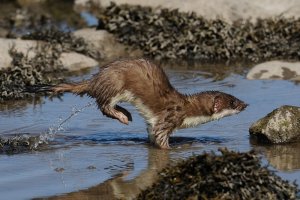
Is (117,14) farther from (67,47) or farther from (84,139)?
(84,139)

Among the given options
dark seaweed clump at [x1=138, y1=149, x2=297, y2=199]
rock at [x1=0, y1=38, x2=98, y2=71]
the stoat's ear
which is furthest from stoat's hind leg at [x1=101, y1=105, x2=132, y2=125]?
rock at [x1=0, y1=38, x2=98, y2=71]

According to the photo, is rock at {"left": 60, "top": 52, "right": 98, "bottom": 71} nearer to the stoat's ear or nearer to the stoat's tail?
the stoat's tail

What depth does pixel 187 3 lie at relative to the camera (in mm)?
15320

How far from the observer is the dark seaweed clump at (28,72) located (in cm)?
1164

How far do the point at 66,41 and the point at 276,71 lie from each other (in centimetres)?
356

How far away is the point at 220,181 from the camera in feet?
21.8

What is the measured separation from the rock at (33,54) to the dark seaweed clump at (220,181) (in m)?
6.63

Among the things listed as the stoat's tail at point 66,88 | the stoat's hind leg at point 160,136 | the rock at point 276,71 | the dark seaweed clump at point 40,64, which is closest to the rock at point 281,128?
the stoat's hind leg at point 160,136

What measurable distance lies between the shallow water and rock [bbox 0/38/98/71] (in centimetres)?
170

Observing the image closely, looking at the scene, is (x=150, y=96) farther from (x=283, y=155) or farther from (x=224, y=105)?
(x=283, y=155)

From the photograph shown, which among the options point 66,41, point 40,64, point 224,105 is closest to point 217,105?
point 224,105

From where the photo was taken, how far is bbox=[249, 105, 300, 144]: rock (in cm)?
910

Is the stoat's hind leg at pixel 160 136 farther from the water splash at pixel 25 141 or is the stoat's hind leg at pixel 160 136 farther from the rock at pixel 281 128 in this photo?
the water splash at pixel 25 141

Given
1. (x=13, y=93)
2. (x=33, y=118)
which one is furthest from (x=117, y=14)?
(x=33, y=118)
